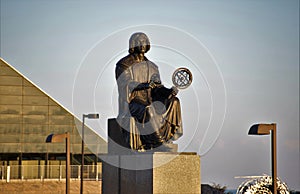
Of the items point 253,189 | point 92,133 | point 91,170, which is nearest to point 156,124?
point 253,189

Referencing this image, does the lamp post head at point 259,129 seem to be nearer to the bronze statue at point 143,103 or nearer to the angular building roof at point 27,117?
the bronze statue at point 143,103

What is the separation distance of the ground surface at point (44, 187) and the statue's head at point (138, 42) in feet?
75.2

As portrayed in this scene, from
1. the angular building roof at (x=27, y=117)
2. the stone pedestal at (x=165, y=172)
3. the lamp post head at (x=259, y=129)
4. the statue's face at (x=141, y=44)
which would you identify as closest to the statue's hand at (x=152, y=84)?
the statue's face at (x=141, y=44)

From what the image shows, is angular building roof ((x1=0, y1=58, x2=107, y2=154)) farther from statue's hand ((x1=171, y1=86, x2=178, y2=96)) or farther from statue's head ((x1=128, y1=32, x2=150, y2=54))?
statue's hand ((x1=171, y1=86, x2=178, y2=96))

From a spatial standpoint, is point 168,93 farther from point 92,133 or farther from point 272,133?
point 92,133

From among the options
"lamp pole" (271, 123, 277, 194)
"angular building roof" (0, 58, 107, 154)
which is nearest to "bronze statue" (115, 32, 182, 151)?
"lamp pole" (271, 123, 277, 194)

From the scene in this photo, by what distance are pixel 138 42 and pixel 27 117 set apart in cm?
3760

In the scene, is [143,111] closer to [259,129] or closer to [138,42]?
[138,42]

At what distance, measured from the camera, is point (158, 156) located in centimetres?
1956

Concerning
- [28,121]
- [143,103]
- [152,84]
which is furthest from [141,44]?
[28,121]

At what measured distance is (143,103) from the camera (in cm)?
2084

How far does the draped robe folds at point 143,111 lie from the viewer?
67.0 ft

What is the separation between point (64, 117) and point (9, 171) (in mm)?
14002

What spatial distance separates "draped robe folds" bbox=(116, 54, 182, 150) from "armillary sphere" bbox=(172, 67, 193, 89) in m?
0.28
